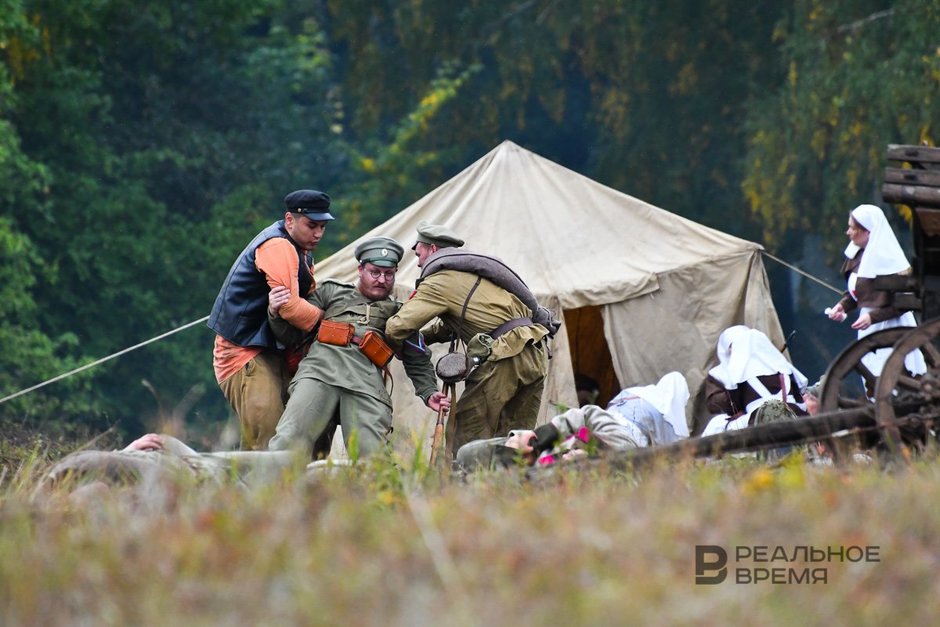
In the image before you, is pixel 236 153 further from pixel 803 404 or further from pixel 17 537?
pixel 17 537

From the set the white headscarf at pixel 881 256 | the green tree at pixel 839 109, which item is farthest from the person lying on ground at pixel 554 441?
the green tree at pixel 839 109

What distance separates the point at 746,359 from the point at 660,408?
51 centimetres

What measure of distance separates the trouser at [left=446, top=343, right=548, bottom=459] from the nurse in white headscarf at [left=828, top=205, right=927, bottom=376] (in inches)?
56.8

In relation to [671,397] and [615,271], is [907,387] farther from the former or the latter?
[615,271]

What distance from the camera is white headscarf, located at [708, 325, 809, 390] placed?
8031mm

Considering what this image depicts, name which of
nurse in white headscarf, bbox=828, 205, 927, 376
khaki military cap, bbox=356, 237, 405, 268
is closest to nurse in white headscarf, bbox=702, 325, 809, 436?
nurse in white headscarf, bbox=828, 205, 927, 376

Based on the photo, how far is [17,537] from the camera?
147 inches

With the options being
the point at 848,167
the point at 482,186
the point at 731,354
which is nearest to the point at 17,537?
the point at 731,354

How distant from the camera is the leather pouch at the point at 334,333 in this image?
6707 mm

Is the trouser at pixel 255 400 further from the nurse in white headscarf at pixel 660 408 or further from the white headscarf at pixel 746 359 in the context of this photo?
the white headscarf at pixel 746 359

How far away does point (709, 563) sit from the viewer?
3.64 metres

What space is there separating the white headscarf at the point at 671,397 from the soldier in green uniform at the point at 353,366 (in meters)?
1.65

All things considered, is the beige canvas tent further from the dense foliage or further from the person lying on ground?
the dense foliage

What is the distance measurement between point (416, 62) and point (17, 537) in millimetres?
14665
